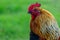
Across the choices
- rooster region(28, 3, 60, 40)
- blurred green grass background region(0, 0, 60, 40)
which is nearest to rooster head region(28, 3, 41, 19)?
rooster region(28, 3, 60, 40)

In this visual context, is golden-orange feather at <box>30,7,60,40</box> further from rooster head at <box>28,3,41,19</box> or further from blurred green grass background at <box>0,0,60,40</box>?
blurred green grass background at <box>0,0,60,40</box>

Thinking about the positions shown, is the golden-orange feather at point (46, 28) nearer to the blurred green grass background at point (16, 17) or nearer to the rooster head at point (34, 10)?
the rooster head at point (34, 10)

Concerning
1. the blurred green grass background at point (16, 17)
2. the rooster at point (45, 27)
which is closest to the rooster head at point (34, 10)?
the rooster at point (45, 27)

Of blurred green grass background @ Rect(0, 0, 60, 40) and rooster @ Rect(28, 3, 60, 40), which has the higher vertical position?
rooster @ Rect(28, 3, 60, 40)

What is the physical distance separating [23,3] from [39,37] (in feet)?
21.0

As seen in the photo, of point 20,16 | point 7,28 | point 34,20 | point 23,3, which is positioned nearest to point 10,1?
point 23,3

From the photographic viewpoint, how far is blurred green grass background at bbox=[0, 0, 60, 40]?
9.27m

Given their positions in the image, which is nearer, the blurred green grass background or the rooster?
the rooster

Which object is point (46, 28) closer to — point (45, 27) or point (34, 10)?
point (45, 27)

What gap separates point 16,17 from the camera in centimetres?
1046

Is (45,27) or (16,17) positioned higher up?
(45,27)

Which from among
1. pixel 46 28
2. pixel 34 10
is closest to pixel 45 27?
pixel 46 28

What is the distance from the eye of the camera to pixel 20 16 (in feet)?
34.7

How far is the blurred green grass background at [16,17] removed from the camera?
9273 millimetres
